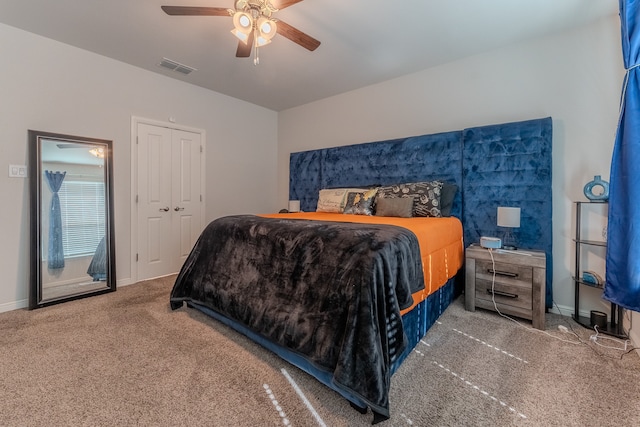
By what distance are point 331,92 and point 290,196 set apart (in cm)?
181

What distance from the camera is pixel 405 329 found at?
1.75m

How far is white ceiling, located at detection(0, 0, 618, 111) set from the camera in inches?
90.5

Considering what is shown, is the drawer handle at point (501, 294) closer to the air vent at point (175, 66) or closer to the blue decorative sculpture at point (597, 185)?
the blue decorative sculpture at point (597, 185)

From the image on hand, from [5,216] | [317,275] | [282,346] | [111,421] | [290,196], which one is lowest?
Answer: [111,421]

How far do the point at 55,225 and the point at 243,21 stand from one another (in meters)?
2.82

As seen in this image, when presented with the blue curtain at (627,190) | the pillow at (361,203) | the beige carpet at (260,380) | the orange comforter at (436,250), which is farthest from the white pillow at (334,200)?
the blue curtain at (627,190)

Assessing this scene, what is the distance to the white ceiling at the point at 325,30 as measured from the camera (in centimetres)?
230

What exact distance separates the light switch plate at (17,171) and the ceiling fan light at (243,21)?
101 inches

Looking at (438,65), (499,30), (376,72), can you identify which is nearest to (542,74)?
(499,30)

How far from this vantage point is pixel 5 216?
261 centimetres

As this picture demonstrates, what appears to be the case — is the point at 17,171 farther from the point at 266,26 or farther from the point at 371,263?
the point at 371,263

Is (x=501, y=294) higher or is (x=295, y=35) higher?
(x=295, y=35)

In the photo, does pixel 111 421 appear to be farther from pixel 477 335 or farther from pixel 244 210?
pixel 244 210

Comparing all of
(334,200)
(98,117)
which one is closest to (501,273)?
(334,200)
